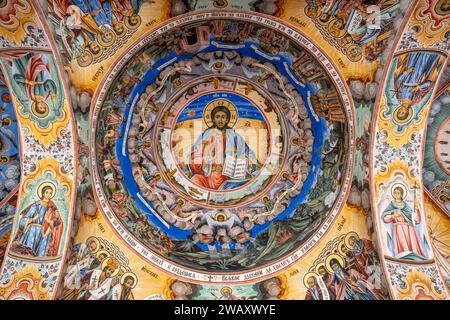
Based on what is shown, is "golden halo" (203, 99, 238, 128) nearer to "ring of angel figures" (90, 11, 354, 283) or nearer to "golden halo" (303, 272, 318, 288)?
"ring of angel figures" (90, 11, 354, 283)

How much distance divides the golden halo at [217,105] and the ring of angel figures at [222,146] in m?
0.03

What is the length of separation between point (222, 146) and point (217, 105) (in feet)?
3.98

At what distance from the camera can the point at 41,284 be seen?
11.2 metres

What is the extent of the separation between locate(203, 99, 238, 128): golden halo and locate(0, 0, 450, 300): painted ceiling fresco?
42 millimetres

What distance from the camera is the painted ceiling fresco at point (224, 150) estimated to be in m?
11.1

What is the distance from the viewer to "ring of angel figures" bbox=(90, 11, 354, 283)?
12266 millimetres

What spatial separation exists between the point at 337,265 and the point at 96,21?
335 inches

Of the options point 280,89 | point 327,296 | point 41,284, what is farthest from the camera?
point 280,89

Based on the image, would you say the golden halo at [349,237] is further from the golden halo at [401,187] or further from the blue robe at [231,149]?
the blue robe at [231,149]

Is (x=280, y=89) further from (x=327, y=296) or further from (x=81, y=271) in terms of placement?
(x=81, y=271)

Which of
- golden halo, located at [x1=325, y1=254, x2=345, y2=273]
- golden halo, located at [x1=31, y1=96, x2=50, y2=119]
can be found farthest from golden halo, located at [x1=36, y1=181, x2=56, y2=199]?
golden halo, located at [x1=325, y1=254, x2=345, y2=273]

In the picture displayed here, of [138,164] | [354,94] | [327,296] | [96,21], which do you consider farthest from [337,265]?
[96,21]

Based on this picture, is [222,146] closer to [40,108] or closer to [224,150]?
[224,150]

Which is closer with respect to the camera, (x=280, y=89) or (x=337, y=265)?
(x=337, y=265)
